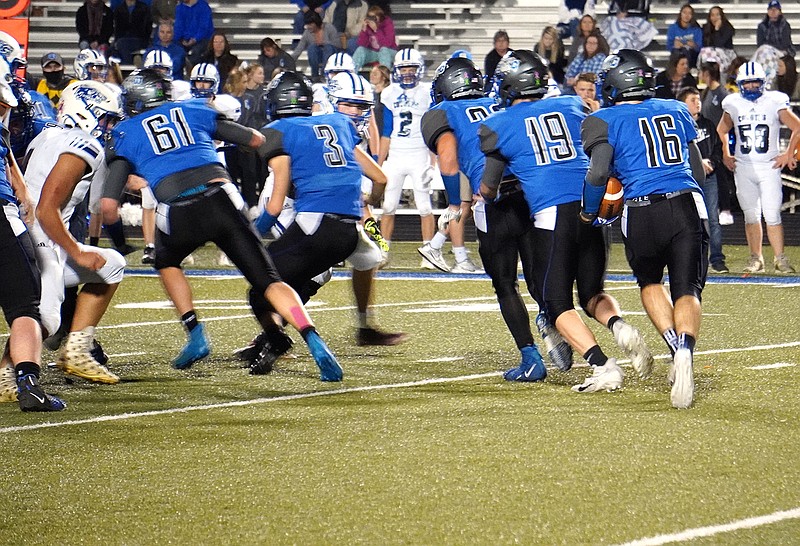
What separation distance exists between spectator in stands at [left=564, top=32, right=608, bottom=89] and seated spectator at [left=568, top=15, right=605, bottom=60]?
252 mm

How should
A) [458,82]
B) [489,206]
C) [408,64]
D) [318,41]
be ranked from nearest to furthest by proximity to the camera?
[489,206] → [458,82] → [408,64] → [318,41]

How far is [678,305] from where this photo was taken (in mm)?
6539

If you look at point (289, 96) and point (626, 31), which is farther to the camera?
point (626, 31)

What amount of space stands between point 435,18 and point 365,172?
1384 cm

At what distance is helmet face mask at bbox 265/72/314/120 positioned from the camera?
777 cm

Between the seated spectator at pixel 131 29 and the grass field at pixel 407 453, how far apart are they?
11.7 m

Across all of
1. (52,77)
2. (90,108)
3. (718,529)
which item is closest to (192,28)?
(52,77)

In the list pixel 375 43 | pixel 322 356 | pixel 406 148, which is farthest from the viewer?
pixel 375 43

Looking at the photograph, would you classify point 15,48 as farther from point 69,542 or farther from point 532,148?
point 69,542

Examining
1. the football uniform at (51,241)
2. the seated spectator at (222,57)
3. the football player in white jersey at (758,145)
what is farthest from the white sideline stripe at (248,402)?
the seated spectator at (222,57)

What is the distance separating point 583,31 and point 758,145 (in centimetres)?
531

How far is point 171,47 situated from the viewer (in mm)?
18984

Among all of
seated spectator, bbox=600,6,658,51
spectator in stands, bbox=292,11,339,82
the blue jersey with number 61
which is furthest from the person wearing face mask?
the blue jersey with number 61

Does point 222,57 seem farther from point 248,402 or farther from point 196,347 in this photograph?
point 248,402
